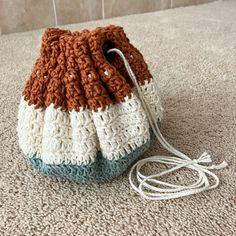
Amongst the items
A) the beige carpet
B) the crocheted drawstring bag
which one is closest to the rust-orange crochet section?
the crocheted drawstring bag

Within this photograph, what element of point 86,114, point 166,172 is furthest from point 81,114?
point 166,172

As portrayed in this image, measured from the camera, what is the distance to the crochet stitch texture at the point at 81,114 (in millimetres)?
532

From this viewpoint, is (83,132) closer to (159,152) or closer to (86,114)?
(86,114)

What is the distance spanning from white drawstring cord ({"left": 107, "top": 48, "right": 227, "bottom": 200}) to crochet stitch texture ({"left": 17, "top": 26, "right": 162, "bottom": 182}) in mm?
32

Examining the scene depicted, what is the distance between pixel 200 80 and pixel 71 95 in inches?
18.8

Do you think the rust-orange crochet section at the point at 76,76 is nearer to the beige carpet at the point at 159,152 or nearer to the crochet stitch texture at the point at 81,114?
the crochet stitch texture at the point at 81,114

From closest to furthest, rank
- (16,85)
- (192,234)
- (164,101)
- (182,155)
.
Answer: (192,234), (182,155), (164,101), (16,85)

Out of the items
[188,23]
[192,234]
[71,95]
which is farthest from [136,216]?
[188,23]

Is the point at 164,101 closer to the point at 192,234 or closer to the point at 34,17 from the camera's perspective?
the point at 192,234

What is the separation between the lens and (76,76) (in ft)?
1.76

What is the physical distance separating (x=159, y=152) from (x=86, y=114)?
0.17m

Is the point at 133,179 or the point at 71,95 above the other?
the point at 71,95

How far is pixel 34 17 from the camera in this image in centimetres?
141

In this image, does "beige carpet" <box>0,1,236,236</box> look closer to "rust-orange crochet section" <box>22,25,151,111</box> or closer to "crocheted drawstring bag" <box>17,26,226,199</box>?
"crocheted drawstring bag" <box>17,26,226,199</box>
